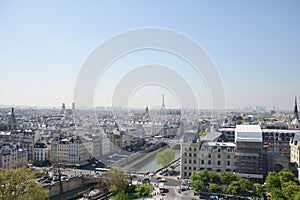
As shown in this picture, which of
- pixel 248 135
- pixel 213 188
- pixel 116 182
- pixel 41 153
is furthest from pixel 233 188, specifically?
pixel 41 153

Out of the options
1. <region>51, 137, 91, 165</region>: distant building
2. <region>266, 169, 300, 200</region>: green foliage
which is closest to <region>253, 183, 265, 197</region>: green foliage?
<region>266, 169, 300, 200</region>: green foliage

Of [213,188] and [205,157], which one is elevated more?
[205,157]

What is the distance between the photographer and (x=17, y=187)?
6309 mm

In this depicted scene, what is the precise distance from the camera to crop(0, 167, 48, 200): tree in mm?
6121

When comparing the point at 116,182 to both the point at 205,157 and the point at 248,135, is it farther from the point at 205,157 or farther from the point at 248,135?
the point at 248,135

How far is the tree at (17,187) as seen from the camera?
20.1ft

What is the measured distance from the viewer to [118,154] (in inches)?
599

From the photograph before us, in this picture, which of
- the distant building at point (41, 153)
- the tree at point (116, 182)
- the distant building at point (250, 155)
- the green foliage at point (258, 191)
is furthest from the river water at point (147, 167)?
the green foliage at point (258, 191)

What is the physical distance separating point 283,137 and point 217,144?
461 cm

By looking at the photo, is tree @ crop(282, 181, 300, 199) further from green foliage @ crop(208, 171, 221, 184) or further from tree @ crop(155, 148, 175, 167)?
tree @ crop(155, 148, 175, 167)

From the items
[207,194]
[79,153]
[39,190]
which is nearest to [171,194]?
[207,194]

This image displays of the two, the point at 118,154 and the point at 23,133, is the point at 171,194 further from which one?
the point at 23,133

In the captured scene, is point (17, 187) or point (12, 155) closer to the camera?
point (17, 187)

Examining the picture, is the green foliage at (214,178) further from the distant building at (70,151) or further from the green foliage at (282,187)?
the distant building at (70,151)
